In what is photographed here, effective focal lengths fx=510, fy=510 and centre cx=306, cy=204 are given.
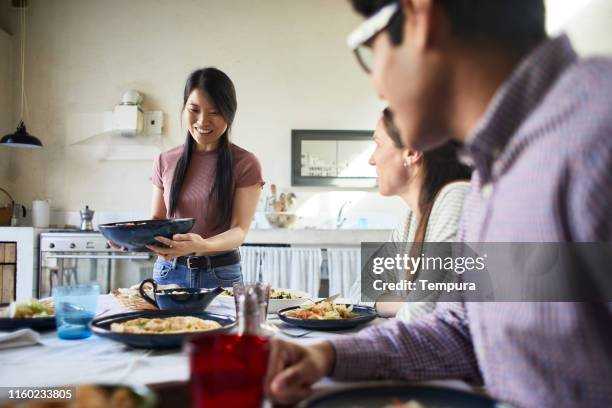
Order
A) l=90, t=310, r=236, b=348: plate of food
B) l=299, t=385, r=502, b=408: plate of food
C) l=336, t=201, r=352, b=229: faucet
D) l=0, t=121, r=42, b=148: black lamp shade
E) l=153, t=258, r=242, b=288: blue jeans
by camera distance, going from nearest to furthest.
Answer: l=299, t=385, r=502, b=408: plate of food
l=90, t=310, r=236, b=348: plate of food
l=153, t=258, r=242, b=288: blue jeans
l=0, t=121, r=42, b=148: black lamp shade
l=336, t=201, r=352, b=229: faucet

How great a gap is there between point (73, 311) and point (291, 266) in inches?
110

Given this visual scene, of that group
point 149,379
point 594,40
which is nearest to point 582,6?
point 594,40

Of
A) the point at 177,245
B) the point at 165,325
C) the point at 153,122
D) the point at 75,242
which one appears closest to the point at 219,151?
the point at 177,245

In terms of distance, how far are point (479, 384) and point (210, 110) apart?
5.12ft

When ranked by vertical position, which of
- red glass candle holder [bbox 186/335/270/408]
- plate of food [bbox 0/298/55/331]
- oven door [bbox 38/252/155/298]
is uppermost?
red glass candle holder [bbox 186/335/270/408]

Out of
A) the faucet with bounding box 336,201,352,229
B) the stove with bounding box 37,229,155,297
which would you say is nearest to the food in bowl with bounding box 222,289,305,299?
the stove with bounding box 37,229,155,297

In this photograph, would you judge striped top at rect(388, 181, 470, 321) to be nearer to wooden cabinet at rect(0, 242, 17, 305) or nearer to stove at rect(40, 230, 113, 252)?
stove at rect(40, 230, 113, 252)

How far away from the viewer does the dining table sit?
79cm

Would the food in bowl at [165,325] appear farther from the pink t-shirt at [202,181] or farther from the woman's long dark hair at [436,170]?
the pink t-shirt at [202,181]

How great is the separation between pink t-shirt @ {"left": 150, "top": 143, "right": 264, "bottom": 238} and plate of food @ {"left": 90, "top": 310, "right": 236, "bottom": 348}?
0.93 meters

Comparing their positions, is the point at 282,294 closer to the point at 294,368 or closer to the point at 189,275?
the point at 189,275

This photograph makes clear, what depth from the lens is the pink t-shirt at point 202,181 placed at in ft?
7.00

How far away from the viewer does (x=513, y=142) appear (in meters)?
0.60

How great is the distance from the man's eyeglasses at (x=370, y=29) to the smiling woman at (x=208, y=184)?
130cm
